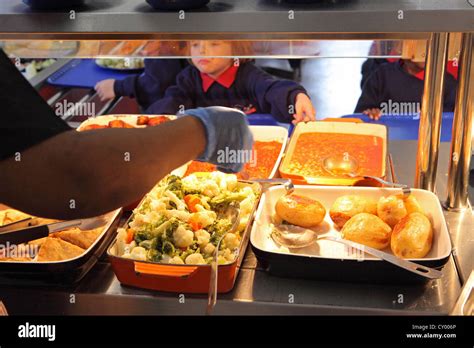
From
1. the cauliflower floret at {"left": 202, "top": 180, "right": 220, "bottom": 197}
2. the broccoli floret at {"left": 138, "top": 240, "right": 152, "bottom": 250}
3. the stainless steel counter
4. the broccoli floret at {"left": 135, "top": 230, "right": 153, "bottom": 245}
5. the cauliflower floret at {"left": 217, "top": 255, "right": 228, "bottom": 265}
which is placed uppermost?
the cauliflower floret at {"left": 202, "top": 180, "right": 220, "bottom": 197}

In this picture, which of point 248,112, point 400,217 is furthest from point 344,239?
point 248,112

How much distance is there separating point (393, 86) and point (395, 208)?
6.53 ft

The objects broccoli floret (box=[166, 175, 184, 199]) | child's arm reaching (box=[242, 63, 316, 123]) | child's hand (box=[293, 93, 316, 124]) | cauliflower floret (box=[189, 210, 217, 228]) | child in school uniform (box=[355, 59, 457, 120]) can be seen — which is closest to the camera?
cauliflower floret (box=[189, 210, 217, 228])

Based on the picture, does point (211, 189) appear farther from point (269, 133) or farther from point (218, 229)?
point (269, 133)

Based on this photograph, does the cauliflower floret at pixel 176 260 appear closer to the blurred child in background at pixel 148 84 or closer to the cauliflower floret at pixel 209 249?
the cauliflower floret at pixel 209 249

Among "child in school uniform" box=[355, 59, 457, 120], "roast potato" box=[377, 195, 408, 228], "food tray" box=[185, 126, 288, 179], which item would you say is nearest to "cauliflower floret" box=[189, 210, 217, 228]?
Answer: "roast potato" box=[377, 195, 408, 228]

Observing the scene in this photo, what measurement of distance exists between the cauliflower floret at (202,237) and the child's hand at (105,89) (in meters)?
2.42

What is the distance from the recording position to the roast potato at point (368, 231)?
1.55 meters

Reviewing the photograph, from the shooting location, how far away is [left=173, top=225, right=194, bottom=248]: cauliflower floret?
154 centimetres

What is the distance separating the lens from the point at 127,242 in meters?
1.58

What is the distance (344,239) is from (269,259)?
0.69ft

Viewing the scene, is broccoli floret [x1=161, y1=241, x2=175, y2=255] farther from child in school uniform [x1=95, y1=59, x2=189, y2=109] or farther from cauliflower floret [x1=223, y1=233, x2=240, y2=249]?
child in school uniform [x1=95, y1=59, x2=189, y2=109]

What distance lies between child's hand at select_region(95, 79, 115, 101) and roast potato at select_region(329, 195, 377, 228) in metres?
2.42
